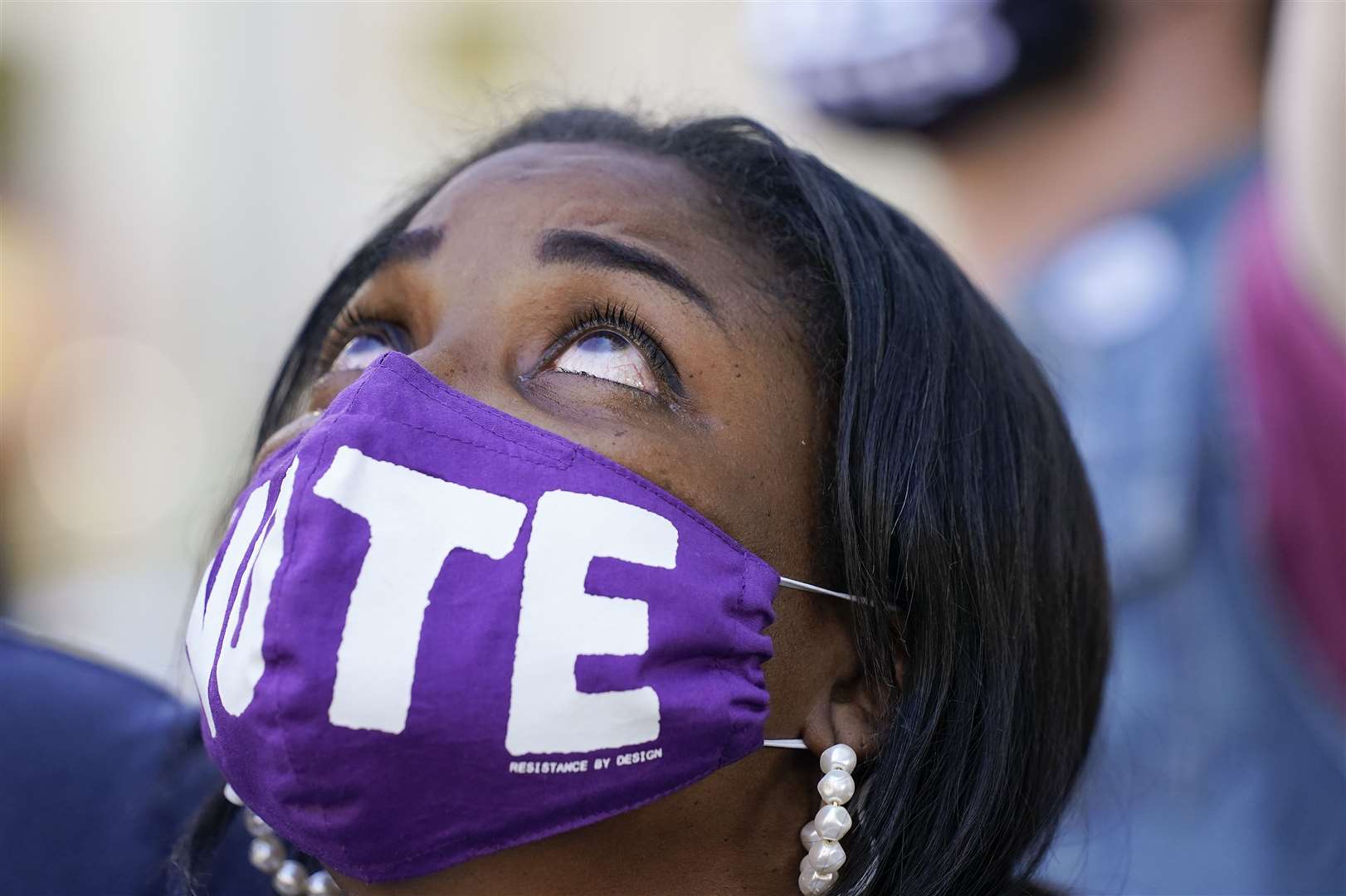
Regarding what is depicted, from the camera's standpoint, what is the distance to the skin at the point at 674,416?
56.8 inches

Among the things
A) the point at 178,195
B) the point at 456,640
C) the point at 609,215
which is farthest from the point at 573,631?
the point at 178,195

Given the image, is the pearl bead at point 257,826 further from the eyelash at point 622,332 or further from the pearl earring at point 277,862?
the eyelash at point 622,332

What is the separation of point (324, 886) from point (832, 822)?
64 centimetres

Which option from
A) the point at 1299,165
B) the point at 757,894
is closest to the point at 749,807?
the point at 757,894

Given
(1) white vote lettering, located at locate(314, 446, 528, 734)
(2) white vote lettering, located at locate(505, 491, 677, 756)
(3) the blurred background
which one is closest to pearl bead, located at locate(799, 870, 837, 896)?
(2) white vote lettering, located at locate(505, 491, 677, 756)

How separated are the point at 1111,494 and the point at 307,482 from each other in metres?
2.42

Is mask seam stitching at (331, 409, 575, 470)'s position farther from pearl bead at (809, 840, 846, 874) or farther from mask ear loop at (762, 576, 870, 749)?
pearl bead at (809, 840, 846, 874)

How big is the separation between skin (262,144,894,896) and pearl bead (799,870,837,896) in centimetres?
4

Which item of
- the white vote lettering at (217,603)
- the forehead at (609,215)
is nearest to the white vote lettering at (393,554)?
the white vote lettering at (217,603)

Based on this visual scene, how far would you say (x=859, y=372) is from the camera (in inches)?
64.1

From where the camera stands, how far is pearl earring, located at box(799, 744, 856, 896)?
149 cm

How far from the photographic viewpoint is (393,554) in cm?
131

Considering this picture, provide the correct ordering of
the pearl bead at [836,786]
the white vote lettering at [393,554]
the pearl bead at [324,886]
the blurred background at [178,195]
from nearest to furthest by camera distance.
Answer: the white vote lettering at [393,554]
the pearl bead at [836,786]
the pearl bead at [324,886]
the blurred background at [178,195]

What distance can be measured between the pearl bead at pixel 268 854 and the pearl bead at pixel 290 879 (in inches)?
0.4
